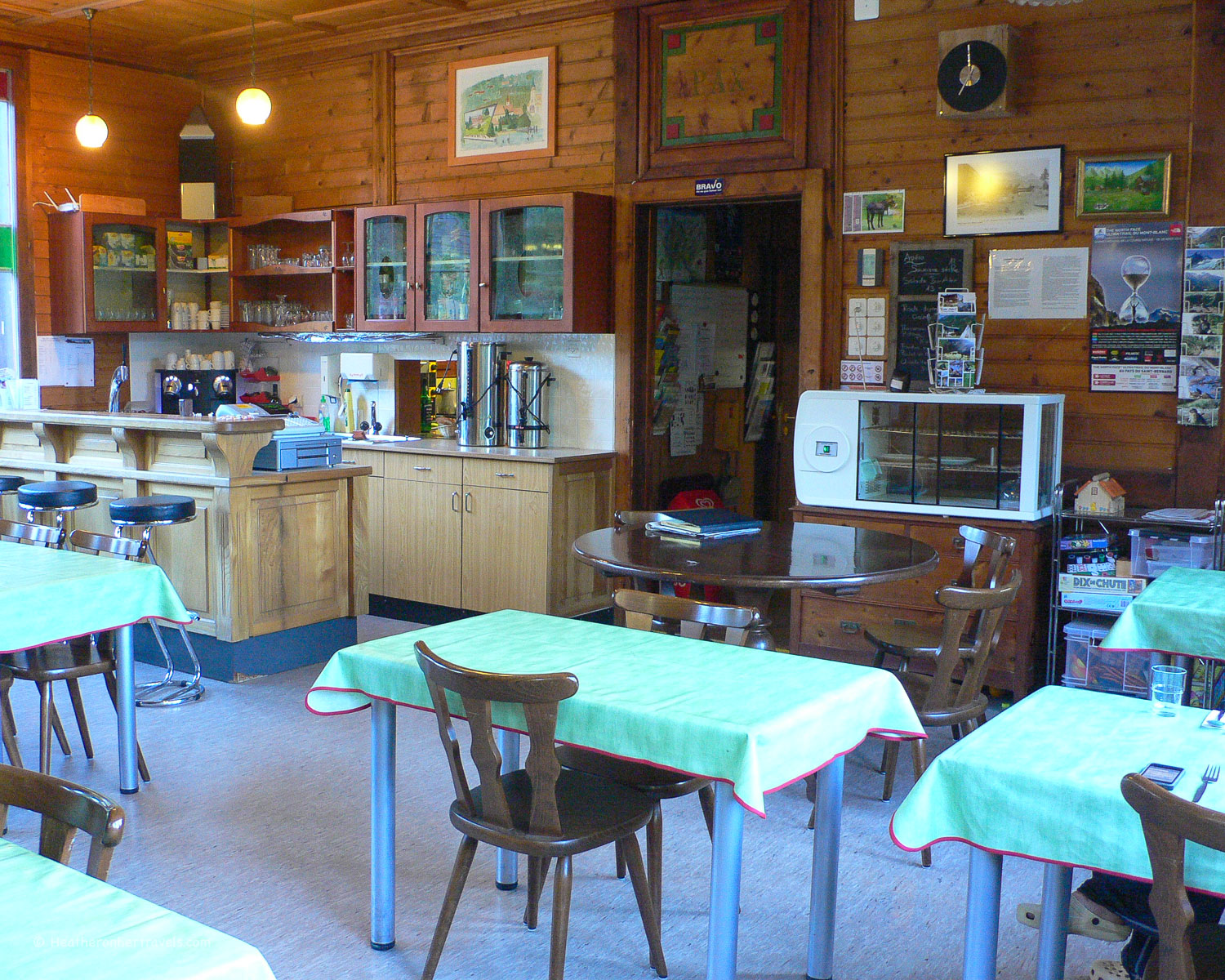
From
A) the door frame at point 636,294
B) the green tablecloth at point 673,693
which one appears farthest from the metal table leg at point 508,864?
the door frame at point 636,294

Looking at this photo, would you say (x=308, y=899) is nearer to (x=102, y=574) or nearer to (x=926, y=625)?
(x=102, y=574)

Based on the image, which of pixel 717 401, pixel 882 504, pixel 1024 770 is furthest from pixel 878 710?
pixel 717 401

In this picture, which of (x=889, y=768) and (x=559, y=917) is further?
(x=889, y=768)

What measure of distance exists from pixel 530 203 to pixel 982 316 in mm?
2354

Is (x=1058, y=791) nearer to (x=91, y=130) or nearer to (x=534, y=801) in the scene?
(x=534, y=801)

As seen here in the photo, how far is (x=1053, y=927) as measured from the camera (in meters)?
1.95

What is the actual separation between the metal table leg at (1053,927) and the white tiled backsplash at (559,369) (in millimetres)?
4413

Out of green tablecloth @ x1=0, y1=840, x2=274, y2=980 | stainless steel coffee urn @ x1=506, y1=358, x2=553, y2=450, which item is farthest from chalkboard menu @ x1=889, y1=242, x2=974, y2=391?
green tablecloth @ x1=0, y1=840, x2=274, y2=980

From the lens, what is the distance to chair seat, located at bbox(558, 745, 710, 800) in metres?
2.60

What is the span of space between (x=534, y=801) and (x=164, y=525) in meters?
3.43

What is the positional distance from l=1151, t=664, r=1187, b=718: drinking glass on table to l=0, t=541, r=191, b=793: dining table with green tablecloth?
105 inches

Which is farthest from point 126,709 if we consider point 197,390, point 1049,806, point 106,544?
point 197,390

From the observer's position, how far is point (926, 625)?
14.9 ft

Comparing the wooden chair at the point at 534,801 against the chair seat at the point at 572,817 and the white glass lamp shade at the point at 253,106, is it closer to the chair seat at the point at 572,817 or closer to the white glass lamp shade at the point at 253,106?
the chair seat at the point at 572,817
